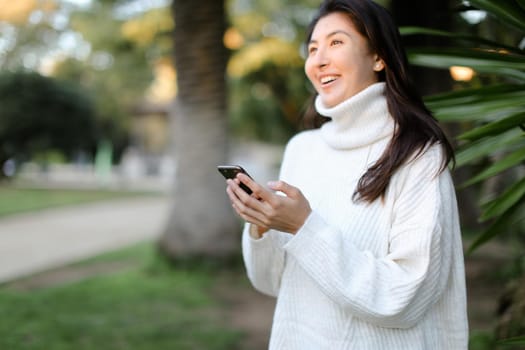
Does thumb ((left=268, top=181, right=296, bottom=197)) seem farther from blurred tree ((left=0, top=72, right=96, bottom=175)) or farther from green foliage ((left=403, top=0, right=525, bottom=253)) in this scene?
blurred tree ((left=0, top=72, right=96, bottom=175))

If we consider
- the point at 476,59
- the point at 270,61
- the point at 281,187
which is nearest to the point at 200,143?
the point at 476,59

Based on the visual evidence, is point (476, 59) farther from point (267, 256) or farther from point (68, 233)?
point (68, 233)

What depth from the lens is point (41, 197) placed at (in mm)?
14211

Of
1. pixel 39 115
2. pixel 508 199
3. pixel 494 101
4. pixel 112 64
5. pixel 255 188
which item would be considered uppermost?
pixel 112 64

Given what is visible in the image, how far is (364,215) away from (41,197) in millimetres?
14038

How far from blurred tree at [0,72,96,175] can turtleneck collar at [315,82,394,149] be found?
16.4 meters

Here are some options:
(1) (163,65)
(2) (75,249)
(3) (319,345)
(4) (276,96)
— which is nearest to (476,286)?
(3) (319,345)

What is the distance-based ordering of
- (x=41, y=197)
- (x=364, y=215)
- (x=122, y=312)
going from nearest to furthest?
1. (x=364, y=215)
2. (x=122, y=312)
3. (x=41, y=197)

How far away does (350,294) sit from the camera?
135cm

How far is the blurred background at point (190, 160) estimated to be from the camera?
93.0 inches

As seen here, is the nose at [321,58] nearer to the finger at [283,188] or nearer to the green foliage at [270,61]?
the finger at [283,188]

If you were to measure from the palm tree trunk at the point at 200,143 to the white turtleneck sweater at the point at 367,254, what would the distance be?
14.1 feet

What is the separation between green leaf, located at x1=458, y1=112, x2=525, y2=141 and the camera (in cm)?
193

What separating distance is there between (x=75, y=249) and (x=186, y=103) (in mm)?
3318
